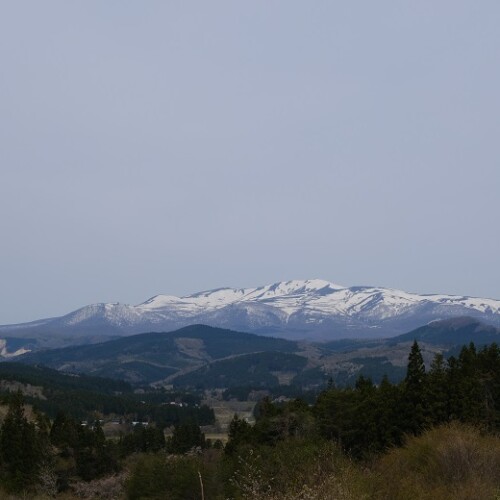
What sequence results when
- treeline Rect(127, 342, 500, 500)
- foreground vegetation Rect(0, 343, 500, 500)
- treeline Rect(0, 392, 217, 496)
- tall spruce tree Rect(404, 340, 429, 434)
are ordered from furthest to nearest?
treeline Rect(0, 392, 217, 496) < tall spruce tree Rect(404, 340, 429, 434) < treeline Rect(127, 342, 500, 500) < foreground vegetation Rect(0, 343, 500, 500)

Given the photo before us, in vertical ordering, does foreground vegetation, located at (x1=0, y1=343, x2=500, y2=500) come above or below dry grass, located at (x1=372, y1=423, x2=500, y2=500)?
below

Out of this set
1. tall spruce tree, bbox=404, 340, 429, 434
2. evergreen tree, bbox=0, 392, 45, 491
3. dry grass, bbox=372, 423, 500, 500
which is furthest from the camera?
evergreen tree, bbox=0, 392, 45, 491

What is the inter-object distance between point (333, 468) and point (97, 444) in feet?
287

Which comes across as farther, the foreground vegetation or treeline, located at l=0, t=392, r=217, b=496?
treeline, located at l=0, t=392, r=217, b=496

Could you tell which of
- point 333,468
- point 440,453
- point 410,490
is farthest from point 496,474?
point 333,468

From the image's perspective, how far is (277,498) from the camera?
21344 mm

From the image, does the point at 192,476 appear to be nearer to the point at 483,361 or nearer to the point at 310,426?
the point at 310,426

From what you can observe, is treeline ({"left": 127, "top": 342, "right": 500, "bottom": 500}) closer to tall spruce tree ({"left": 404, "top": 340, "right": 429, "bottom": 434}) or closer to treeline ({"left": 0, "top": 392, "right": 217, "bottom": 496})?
tall spruce tree ({"left": 404, "top": 340, "right": 429, "bottom": 434})

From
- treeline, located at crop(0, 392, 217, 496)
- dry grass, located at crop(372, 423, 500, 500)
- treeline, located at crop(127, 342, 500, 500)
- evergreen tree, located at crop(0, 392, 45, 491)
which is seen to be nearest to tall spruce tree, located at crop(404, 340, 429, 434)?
treeline, located at crop(127, 342, 500, 500)

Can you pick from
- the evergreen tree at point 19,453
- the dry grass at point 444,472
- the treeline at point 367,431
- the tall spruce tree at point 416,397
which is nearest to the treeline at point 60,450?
the evergreen tree at point 19,453

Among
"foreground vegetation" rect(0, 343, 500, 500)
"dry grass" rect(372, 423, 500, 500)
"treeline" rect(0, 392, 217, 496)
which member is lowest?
"treeline" rect(0, 392, 217, 496)

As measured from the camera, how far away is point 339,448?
52375 mm

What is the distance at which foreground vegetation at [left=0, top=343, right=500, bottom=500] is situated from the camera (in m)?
33.6

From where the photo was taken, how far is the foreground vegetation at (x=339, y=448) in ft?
110
